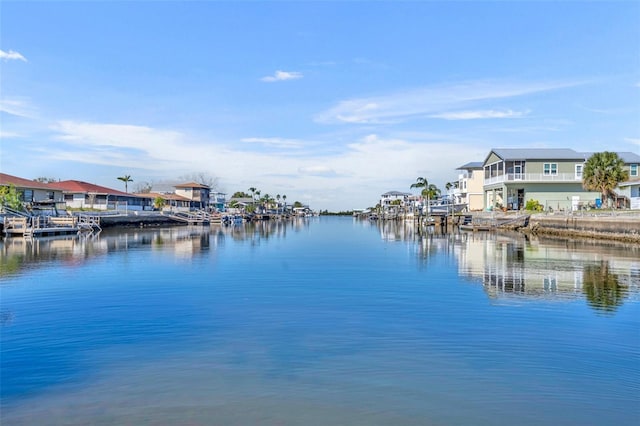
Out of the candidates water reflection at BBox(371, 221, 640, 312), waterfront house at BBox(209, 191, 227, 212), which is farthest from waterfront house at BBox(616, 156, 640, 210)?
waterfront house at BBox(209, 191, 227, 212)

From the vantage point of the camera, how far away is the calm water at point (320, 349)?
7.18m

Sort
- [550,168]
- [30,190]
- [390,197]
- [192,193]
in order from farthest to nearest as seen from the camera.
→ [390,197], [192,193], [550,168], [30,190]

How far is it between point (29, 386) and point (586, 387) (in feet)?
Result: 30.3

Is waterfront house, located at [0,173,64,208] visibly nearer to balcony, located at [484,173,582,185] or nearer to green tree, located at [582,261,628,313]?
green tree, located at [582,261,628,313]

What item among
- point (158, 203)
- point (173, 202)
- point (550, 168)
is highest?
point (550, 168)

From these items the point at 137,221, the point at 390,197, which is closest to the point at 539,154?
the point at 137,221

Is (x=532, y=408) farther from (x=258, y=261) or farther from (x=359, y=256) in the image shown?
(x=359, y=256)

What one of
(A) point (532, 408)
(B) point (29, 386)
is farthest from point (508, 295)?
(B) point (29, 386)

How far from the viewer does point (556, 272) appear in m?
21.4

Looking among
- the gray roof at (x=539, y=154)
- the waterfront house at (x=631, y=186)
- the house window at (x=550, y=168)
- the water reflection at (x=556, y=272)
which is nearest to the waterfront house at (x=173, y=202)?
the gray roof at (x=539, y=154)

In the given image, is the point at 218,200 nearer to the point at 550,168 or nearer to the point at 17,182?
the point at 17,182

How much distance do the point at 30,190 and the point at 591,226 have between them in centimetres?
6170

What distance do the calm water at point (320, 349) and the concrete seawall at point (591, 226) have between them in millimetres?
19084

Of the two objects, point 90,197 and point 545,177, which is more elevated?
point 545,177
